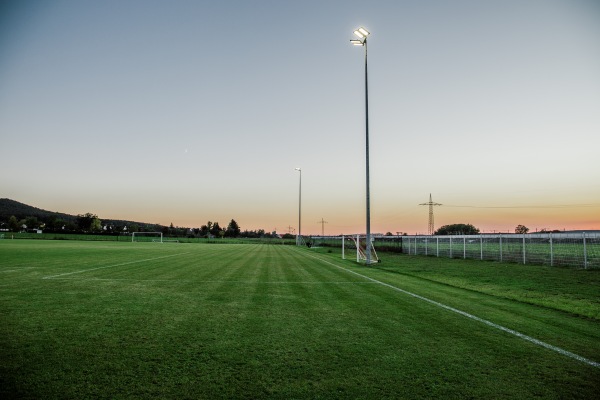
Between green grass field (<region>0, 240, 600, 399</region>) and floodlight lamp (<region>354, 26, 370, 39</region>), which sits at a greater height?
floodlight lamp (<region>354, 26, 370, 39</region>)

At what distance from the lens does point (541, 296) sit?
9.16 m

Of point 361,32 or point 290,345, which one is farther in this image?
point 361,32

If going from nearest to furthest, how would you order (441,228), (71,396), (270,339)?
(71,396)
(270,339)
(441,228)

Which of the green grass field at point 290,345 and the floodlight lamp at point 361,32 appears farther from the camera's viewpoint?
the floodlight lamp at point 361,32

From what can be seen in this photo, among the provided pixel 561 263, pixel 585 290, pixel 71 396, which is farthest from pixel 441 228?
pixel 71 396

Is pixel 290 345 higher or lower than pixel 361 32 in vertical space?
lower

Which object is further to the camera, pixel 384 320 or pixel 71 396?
pixel 384 320

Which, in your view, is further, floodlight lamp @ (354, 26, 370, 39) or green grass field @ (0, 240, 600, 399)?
floodlight lamp @ (354, 26, 370, 39)

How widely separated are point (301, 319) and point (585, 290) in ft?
32.0

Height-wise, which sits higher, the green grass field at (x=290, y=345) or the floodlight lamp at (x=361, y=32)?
the floodlight lamp at (x=361, y=32)

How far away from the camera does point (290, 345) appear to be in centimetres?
438

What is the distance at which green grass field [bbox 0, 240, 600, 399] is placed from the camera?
316 centimetres

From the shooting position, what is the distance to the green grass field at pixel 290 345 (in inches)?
125

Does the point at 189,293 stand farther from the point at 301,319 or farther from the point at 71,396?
the point at 71,396
